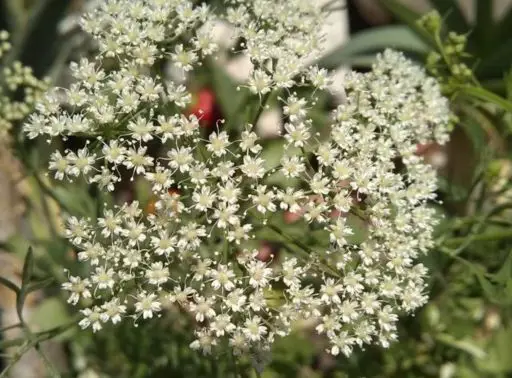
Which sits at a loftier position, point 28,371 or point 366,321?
point 366,321

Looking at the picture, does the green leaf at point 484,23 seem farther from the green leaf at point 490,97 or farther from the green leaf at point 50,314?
the green leaf at point 50,314

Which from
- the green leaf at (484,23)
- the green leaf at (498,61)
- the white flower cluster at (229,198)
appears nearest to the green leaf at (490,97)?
the white flower cluster at (229,198)

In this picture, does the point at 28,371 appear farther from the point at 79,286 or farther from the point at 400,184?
the point at 400,184

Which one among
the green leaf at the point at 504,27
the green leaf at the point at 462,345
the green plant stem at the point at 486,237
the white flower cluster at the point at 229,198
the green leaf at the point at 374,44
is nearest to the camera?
the white flower cluster at the point at 229,198

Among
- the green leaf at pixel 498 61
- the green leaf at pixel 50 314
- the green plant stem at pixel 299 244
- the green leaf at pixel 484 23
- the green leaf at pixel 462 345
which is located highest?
the green leaf at pixel 484 23

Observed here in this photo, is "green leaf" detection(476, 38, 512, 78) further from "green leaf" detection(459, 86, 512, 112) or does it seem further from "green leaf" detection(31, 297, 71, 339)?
"green leaf" detection(31, 297, 71, 339)

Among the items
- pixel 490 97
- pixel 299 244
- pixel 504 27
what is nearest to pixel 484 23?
pixel 504 27

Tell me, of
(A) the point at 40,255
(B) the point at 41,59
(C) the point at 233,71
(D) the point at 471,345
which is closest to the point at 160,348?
(A) the point at 40,255

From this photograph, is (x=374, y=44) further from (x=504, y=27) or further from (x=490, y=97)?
(x=490, y=97)
